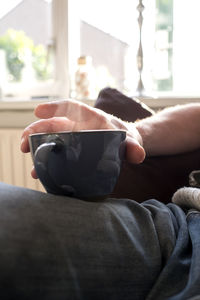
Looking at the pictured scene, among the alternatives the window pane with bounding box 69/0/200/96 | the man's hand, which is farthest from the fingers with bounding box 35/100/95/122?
the window pane with bounding box 69/0/200/96

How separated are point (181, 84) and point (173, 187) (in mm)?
1004

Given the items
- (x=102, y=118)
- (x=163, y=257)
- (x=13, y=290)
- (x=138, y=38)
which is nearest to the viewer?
(x=13, y=290)

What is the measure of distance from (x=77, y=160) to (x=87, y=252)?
4.0 inches

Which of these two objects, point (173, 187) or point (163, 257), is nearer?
point (163, 257)

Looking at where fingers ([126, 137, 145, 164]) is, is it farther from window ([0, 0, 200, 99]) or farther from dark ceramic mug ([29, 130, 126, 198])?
window ([0, 0, 200, 99])

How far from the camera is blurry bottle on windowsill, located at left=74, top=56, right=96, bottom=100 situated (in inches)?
62.8

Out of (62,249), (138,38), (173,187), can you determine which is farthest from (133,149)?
(138,38)

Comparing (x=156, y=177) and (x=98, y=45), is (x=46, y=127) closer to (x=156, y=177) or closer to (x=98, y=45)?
(x=156, y=177)

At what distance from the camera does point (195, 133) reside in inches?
34.2

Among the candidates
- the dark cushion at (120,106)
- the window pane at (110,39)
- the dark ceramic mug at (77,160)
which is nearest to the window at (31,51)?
the window pane at (110,39)

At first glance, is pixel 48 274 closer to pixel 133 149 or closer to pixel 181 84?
pixel 133 149

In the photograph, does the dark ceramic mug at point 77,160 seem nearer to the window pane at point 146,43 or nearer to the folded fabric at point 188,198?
the folded fabric at point 188,198

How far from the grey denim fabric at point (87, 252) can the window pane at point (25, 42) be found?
141 centimetres

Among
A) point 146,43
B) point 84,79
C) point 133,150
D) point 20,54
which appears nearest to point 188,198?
point 133,150
